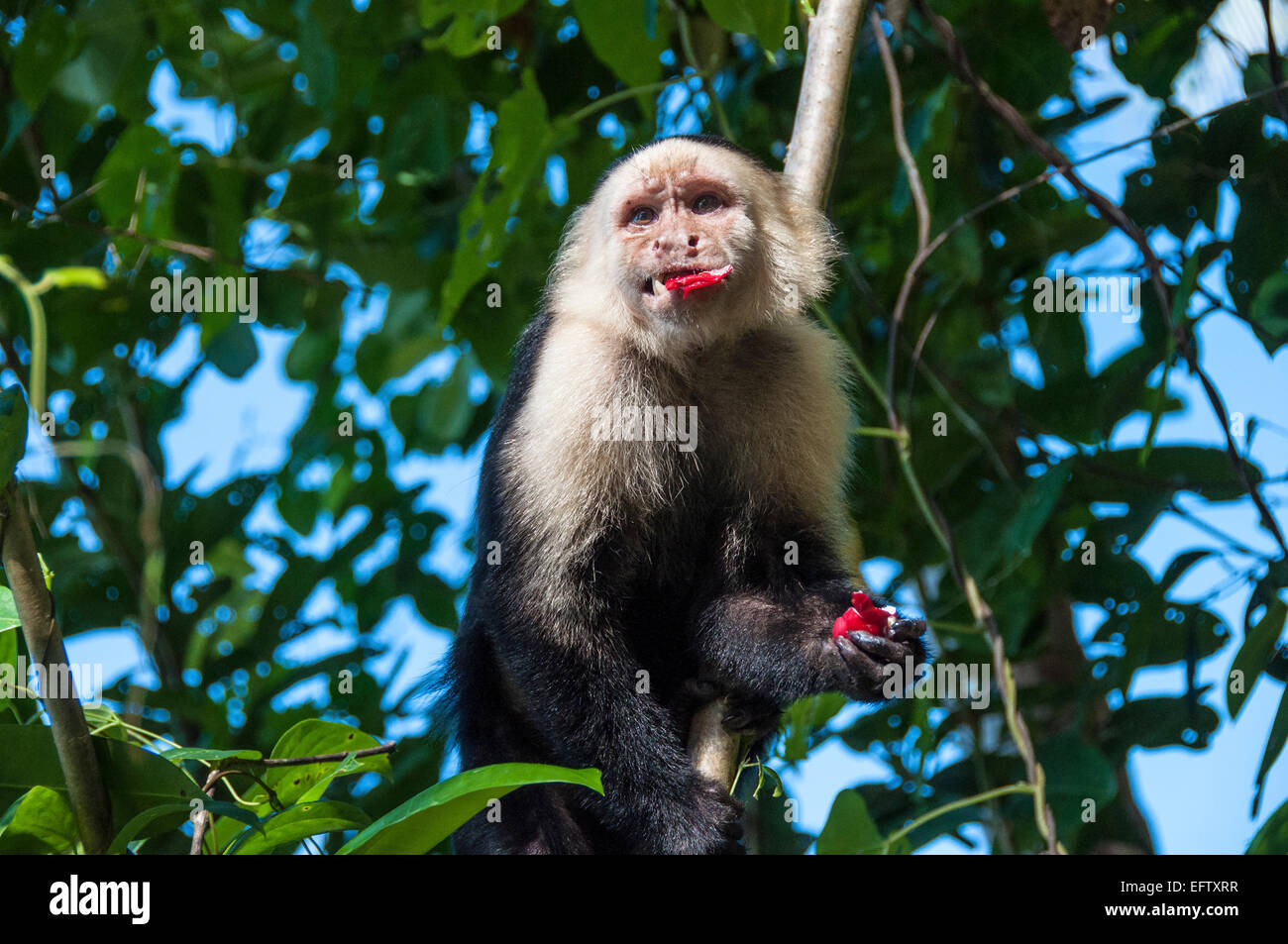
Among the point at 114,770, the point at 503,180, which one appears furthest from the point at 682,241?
the point at 114,770

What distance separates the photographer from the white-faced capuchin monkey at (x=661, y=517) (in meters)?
2.91

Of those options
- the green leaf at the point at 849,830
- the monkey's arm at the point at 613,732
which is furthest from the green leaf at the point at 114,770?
the green leaf at the point at 849,830

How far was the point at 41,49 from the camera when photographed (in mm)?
3395

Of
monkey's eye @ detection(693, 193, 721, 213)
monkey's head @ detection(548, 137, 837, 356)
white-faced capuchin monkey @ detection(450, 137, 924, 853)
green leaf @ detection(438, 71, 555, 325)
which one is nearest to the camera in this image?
white-faced capuchin monkey @ detection(450, 137, 924, 853)

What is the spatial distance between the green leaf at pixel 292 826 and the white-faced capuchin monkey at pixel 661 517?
2.65 ft

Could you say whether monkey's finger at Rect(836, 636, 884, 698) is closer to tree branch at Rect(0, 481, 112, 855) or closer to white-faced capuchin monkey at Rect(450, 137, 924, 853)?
white-faced capuchin monkey at Rect(450, 137, 924, 853)

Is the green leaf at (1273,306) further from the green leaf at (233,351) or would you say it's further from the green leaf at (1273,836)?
the green leaf at (233,351)

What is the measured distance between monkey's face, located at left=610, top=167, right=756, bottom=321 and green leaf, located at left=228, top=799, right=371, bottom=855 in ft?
4.70

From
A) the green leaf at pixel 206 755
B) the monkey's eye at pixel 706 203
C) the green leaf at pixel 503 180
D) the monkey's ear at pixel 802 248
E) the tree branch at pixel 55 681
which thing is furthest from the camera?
the green leaf at pixel 503 180

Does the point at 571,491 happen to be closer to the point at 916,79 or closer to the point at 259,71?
the point at 916,79

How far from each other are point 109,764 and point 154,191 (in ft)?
7.88

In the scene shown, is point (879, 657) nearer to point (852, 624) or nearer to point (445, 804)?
point (852, 624)

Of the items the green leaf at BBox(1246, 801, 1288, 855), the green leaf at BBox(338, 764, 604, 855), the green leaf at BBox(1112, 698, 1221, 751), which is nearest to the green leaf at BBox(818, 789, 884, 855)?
the green leaf at BBox(1246, 801, 1288, 855)

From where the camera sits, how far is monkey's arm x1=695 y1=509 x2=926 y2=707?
9.41 feet
